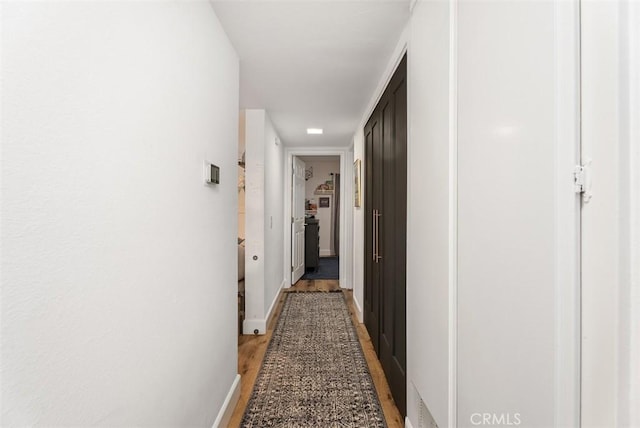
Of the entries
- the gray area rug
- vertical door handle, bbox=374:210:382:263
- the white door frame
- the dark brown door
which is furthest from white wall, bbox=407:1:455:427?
the white door frame

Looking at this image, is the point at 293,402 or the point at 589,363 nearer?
the point at 589,363

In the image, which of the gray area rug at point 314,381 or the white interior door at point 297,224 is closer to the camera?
the gray area rug at point 314,381

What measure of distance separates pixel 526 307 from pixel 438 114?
2.82 ft

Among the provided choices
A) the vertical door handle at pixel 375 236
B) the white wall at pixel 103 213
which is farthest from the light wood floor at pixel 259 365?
the vertical door handle at pixel 375 236

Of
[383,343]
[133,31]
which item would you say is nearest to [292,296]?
[383,343]

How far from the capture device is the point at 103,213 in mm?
862

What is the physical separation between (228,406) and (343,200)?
156 inches

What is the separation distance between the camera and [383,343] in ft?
8.65

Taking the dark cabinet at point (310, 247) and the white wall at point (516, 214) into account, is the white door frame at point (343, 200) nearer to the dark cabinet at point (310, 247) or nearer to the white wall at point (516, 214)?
the dark cabinet at point (310, 247)

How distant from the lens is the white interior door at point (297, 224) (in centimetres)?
561

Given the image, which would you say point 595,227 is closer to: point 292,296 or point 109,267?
point 109,267

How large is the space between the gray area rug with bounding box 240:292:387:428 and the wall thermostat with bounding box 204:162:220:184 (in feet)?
4.84

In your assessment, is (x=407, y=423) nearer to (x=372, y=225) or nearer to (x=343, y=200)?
(x=372, y=225)

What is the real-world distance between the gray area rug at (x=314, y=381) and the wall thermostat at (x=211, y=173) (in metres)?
1.48
